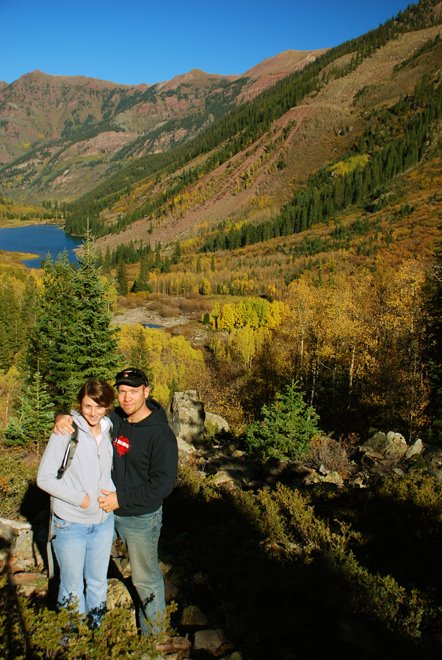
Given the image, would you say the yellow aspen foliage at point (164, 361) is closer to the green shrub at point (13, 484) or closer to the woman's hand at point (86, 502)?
the green shrub at point (13, 484)

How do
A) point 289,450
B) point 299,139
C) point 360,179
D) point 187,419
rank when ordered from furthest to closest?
point 299,139 → point 360,179 → point 187,419 → point 289,450

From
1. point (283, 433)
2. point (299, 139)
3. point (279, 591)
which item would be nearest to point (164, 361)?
point (283, 433)

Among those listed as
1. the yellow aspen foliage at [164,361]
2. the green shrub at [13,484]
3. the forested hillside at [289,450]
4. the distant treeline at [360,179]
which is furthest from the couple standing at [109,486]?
the distant treeline at [360,179]

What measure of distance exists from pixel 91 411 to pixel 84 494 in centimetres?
70

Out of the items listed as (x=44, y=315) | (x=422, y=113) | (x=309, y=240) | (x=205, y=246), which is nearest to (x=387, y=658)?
(x=44, y=315)

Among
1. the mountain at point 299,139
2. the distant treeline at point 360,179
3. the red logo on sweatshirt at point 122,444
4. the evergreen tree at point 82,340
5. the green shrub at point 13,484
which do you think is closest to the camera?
the red logo on sweatshirt at point 122,444

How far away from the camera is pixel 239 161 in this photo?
6821 inches

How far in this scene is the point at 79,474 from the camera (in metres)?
3.36

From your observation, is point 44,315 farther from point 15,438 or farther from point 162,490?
point 162,490

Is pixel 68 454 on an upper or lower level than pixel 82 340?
upper

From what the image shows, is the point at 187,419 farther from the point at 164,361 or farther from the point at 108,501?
the point at 164,361

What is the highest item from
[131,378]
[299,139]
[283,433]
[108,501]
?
[299,139]

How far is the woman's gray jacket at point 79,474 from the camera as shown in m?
3.26

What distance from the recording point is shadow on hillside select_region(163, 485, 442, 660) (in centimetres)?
360
